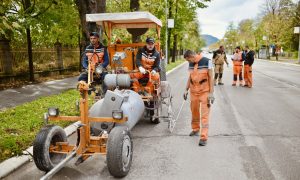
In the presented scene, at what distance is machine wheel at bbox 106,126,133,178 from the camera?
4.63 metres

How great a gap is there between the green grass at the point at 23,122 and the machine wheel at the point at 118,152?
2022mm

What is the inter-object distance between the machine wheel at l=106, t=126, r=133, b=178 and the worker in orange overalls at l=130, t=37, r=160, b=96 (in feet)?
9.65

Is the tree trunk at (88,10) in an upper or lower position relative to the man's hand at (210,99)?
upper

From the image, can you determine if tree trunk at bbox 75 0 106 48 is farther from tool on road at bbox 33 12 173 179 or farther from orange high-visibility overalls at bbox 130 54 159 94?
tool on road at bbox 33 12 173 179

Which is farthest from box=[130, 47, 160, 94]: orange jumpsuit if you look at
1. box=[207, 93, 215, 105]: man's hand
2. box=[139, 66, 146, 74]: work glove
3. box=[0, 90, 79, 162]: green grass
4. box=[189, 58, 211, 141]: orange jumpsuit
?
box=[0, 90, 79, 162]: green grass

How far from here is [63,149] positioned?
5.09 m

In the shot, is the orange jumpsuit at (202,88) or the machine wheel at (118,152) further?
the orange jumpsuit at (202,88)

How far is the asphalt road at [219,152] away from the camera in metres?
5.03

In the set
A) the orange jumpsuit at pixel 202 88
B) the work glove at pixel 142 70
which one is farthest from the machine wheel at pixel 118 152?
the work glove at pixel 142 70

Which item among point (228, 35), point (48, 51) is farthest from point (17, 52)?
point (228, 35)

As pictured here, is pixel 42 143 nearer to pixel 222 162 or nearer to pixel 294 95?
pixel 222 162

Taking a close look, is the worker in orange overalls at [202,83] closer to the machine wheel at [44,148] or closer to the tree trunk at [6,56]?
the machine wheel at [44,148]

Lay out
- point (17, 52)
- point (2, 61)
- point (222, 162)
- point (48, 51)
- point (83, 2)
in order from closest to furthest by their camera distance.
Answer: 1. point (222, 162)
2. point (83, 2)
3. point (2, 61)
4. point (17, 52)
5. point (48, 51)

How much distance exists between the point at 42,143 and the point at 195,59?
337 centimetres
